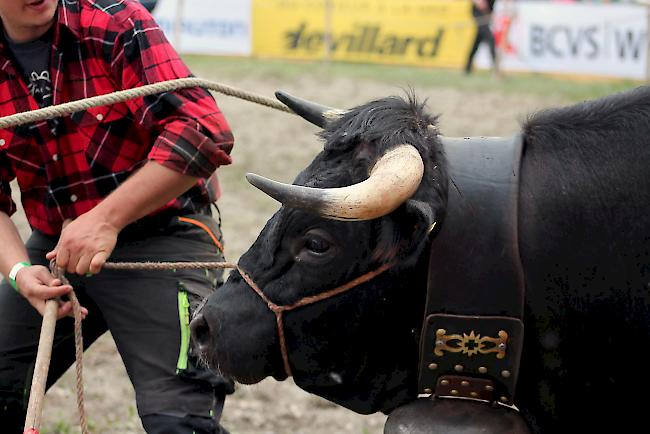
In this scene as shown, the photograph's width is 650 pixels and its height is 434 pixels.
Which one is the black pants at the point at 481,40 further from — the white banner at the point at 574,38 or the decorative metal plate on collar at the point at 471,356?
the decorative metal plate on collar at the point at 471,356

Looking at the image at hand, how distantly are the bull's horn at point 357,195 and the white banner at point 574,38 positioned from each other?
578 inches

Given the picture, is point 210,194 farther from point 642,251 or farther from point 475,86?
point 475,86

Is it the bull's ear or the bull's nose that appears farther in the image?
the bull's nose

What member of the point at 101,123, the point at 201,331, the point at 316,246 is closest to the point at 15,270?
the point at 101,123

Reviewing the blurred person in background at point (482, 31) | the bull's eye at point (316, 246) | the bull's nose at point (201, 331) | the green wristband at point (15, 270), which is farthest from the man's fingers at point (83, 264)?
the blurred person in background at point (482, 31)

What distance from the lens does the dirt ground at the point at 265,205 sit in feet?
15.8

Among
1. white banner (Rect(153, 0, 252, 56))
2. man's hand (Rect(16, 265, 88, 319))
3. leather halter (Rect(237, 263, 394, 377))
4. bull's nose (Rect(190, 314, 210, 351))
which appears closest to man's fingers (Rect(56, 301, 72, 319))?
man's hand (Rect(16, 265, 88, 319))

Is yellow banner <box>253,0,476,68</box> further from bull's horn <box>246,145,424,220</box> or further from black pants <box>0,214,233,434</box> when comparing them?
bull's horn <box>246,145,424,220</box>

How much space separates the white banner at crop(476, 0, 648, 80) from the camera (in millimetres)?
16406

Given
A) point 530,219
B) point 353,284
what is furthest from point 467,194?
point 353,284

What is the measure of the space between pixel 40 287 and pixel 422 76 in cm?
1297

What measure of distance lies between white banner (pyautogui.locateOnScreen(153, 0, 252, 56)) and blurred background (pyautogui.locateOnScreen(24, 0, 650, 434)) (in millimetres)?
19

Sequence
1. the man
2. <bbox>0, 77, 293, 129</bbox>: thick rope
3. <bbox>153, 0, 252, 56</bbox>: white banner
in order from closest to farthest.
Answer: <bbox>0, 77, 293, 129</bbox>: thick rope < the man < <bbox>153, 0, 252, 56</bbox>: white banner

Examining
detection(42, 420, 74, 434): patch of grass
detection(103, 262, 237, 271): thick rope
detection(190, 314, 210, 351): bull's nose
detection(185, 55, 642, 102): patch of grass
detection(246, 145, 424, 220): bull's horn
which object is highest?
detection(246, 145, 424, 220): bull's horn
